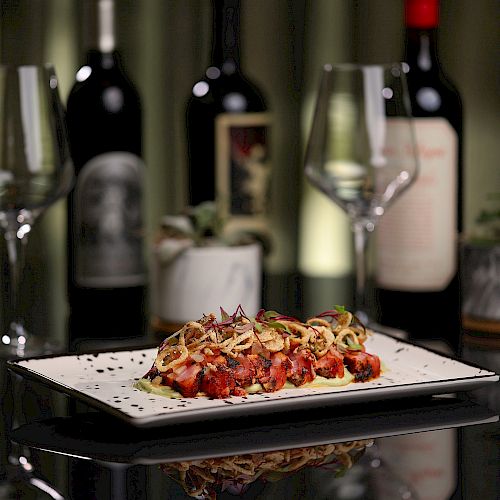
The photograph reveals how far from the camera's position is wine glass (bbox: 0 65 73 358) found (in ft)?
3.29

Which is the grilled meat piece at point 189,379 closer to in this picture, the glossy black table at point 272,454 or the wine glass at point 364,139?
the glossy black table at point 272,454

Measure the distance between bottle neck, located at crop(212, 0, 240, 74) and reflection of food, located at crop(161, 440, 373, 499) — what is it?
69 cm

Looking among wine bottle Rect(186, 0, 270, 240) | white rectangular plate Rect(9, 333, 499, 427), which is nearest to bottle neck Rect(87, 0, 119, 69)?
wine bottle Rect(186, 0, 270, 240)

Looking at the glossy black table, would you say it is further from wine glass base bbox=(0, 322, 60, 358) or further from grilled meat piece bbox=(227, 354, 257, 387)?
wine glass base bbox=(0, 322, 60, 358)

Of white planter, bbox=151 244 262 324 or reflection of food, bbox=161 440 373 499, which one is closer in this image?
reflection of food, bbox=161 440 373 499

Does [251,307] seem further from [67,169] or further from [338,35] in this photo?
[338,35]

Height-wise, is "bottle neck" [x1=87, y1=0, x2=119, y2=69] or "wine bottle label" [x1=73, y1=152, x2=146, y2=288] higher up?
"bottle neck" [x1=87, y1=0, x2=119, y2=69]

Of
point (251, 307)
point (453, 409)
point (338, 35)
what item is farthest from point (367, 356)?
point (338, 35)

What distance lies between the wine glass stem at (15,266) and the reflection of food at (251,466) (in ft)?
1.34

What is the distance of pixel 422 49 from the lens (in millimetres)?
1183

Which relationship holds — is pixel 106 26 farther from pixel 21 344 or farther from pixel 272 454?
pixel 272 454

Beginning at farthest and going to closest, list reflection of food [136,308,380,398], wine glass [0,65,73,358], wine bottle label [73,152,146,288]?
wine bottle label [73,152,146,288] < wine glass [0,65,73,358] < reflection of food [136,308,380,398]

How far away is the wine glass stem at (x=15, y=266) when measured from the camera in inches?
41.0

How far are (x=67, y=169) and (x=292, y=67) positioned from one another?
2.40 feet
